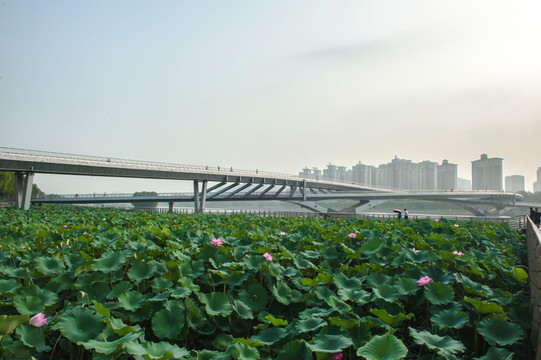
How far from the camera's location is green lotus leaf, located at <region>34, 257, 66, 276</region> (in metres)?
2.72

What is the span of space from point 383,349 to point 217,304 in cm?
102

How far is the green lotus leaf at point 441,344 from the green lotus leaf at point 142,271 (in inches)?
72.6

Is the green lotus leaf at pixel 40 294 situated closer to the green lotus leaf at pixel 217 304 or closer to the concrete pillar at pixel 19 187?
the green lotus leaf at pixel 217 304

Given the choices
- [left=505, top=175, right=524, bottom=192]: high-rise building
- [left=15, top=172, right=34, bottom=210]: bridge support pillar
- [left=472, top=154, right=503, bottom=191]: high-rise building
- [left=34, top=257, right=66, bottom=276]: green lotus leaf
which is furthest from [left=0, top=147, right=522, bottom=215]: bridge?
[left=505, top=175, right=524, bottom=192]: high-rise building

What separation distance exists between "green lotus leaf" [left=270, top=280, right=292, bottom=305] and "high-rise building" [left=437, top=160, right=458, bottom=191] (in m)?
144

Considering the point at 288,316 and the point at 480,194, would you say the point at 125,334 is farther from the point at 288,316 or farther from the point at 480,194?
the point at 480,194

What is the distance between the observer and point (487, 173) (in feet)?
410

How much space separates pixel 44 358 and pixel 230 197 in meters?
62.6

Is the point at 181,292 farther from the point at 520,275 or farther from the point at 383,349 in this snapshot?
the point at 520,275

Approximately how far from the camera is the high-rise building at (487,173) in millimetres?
121625

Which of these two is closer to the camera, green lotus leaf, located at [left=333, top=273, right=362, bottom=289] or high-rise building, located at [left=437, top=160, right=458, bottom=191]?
green lotus leaf, located at [left=333, top=273, right=362, bottom=289]

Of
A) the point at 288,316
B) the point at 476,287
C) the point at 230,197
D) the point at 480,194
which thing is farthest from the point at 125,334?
the point at 480,194

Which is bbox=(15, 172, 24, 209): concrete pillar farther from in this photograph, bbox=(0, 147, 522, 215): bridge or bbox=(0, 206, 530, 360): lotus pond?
bbox=(0, 206, 530, 360): lotus pond

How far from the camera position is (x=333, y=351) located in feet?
4.89
